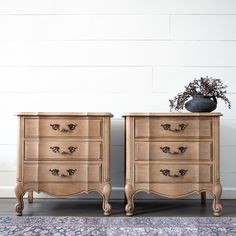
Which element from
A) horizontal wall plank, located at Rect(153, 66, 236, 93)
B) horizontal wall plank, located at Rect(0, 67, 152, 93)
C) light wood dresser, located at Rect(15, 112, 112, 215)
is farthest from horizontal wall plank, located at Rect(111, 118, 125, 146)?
light wood dresser, located at Rect(15, 112, 112, 215)

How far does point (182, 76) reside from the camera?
260 cm

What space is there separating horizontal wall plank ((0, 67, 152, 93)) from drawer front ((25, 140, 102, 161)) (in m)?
0.66

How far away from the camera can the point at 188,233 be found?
175 centimetres

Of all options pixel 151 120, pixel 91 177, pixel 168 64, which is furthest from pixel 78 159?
pixel 168 64

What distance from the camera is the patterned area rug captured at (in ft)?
5.79

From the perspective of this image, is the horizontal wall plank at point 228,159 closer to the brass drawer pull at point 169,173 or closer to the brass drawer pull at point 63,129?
the brass drawer pull at point 169,173

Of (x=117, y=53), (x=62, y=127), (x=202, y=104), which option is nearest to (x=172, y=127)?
(x=202, y=104)

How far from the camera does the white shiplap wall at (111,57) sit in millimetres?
2594

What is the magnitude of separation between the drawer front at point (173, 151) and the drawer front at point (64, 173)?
308mm

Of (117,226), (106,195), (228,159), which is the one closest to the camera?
(117,226)

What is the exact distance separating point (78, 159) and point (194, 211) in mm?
905

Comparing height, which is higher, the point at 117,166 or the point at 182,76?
the point at 182,76

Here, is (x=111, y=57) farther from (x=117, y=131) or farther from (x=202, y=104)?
(x=202, y=104)

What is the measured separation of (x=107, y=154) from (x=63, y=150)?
0.30 metres
